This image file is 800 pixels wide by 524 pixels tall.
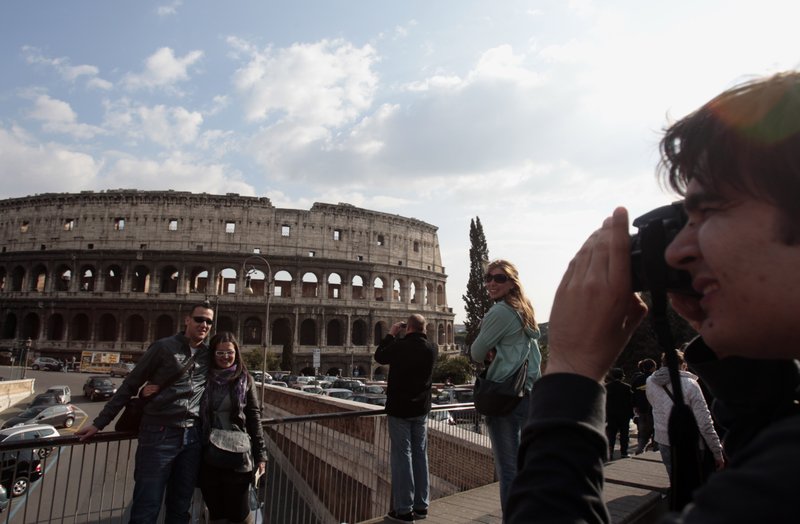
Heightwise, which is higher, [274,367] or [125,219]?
[125,219]

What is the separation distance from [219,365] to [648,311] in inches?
153

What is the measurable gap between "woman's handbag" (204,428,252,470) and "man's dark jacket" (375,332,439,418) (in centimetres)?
143

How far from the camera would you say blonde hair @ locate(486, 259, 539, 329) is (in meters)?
4.04

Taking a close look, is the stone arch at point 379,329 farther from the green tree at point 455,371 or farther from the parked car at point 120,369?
the parked car at point 120,369

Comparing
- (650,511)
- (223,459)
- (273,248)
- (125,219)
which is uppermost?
(125,219)

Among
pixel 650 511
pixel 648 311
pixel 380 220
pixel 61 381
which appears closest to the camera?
pixel 648 311

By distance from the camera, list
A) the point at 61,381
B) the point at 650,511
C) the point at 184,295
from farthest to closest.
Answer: the point at 184,295 < the point at 61,381 < the point at 650,511

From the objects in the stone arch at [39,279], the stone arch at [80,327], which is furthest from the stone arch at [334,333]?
the stone arch at [39,279]

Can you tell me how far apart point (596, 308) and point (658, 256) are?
0.49 feet

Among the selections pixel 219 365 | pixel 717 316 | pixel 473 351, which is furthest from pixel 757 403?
pixel 219 365

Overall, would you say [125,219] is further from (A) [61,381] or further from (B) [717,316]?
(B) [717,316]

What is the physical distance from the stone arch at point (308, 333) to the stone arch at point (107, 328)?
17285 mm

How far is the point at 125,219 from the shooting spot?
157 feet

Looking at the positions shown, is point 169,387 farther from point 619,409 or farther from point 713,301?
point 619,409
